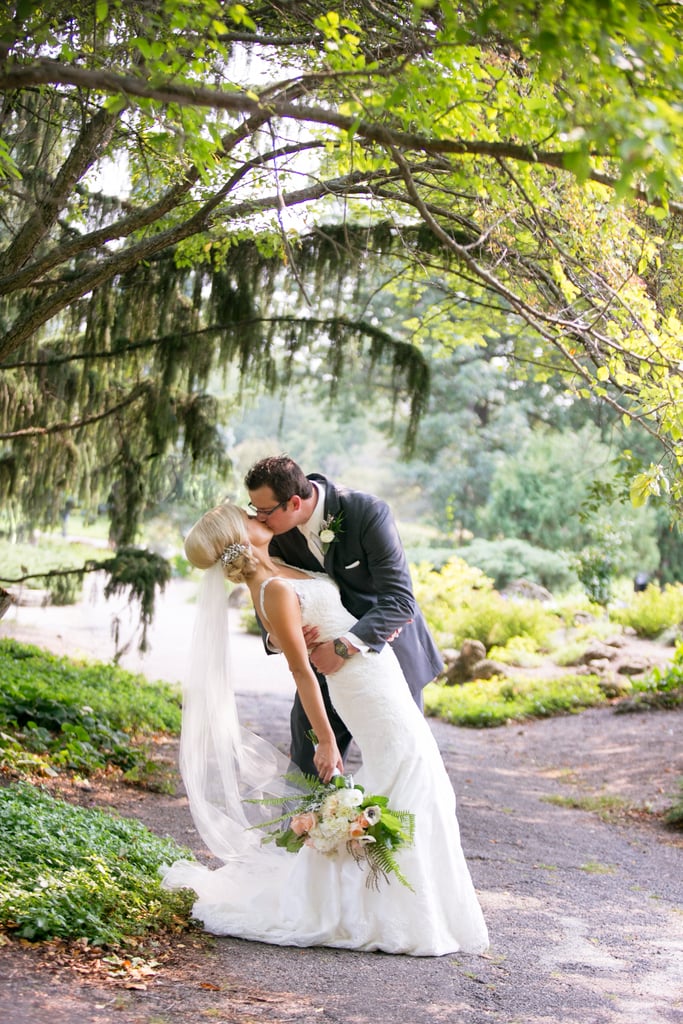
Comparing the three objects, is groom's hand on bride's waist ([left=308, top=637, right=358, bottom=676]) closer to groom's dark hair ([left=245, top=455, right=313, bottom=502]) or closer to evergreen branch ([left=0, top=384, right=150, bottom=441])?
groom's dark hair ([left=245, top=455, right=313, bottom=502])

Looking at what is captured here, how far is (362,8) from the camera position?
4.64 metres

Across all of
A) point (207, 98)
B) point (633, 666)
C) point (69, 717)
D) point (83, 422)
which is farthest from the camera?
point (633, 666)

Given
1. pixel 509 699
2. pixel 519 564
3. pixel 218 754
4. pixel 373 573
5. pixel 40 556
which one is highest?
pixel 373 573

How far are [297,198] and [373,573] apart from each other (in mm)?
2952

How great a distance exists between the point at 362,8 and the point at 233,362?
3.89 metres

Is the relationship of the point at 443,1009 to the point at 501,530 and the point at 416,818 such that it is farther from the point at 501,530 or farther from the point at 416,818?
the point at 501,530

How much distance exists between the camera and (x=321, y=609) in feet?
13.1

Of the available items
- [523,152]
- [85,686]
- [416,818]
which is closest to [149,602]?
[85,686]

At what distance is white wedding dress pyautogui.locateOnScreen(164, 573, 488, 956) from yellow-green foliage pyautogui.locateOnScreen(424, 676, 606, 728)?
301 inches

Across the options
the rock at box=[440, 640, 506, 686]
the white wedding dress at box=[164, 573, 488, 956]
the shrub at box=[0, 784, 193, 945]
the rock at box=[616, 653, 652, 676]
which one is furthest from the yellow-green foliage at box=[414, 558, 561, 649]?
the white wedding dress at box=[164, 573, 488, 956]

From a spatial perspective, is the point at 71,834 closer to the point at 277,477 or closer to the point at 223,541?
the point at 223,541

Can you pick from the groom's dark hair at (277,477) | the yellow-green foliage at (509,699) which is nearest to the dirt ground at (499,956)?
the groom's dark hair at (277,477)

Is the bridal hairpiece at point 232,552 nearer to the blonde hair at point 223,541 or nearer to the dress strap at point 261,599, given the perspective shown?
the blonde hair at point 223,541

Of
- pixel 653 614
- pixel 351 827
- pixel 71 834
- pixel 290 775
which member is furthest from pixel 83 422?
pixel 653 614
